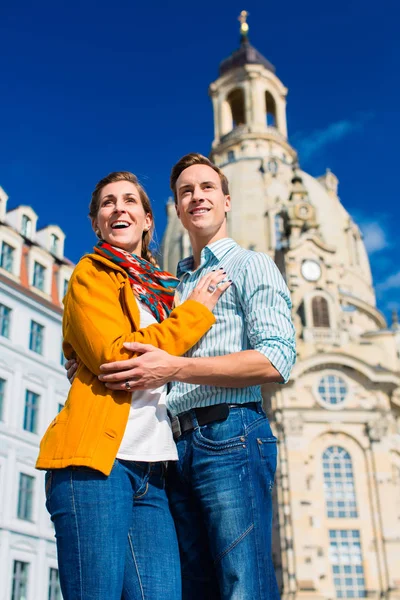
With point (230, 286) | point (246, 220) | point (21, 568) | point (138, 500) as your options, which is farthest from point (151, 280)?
point (246, 220)

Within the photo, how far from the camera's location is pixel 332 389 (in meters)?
38.1

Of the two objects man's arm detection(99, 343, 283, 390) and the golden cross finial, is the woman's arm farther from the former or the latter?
the golden cross finial

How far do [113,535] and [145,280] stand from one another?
1644 mm

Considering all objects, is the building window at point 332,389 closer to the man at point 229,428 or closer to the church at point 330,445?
the church at point 330,445

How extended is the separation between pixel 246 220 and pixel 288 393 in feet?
72.4

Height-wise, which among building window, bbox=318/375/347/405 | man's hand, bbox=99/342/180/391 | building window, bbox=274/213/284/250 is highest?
building window, bbox=274/213/284/250

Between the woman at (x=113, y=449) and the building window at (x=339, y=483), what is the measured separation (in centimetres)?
3331

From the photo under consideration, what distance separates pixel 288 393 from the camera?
37844 mm

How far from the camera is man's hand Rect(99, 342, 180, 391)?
3.84m

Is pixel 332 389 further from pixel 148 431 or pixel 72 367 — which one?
pixel 148 431

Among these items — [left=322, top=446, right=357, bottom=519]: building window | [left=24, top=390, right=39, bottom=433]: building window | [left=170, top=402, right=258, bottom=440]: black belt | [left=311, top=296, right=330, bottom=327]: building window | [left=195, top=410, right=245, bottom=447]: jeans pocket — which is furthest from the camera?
[left=311, top=296, right=330, bottom=327]: building window

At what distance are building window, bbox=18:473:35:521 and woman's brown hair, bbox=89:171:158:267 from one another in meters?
21.5

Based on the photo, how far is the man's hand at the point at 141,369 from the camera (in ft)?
12.6

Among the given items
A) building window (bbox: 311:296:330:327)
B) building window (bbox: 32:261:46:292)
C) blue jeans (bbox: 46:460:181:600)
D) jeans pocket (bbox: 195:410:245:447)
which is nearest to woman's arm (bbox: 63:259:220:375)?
jeans pocket (bbox: 195:410:245:447)
